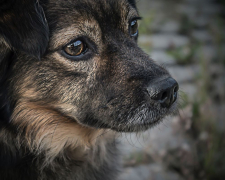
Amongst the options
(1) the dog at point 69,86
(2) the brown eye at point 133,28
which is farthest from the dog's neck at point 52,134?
(2) the brown eye at point 133,28

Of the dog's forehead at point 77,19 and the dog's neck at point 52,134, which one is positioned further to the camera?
the dog's neck at point 52,134

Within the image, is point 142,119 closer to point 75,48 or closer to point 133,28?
point 75,48

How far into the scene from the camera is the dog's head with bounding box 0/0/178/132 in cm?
242

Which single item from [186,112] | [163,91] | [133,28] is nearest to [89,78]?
[163,91]

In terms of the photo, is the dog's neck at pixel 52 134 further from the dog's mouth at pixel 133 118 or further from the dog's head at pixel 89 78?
the dog's mouth at pixel 133 118

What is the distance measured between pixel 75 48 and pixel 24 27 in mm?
481

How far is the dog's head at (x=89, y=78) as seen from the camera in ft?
7.94

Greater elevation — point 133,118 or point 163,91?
point 163,91

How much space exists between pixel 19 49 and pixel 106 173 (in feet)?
5.48

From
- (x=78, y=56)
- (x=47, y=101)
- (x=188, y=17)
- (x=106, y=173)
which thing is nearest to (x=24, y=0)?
(x=78, y=56)

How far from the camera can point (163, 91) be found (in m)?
2.36

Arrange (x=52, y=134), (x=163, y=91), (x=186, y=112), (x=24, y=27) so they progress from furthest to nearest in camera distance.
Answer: (x=186, y=112), (x=52, y=134), (x=163, y=91), (x=24, y=27)

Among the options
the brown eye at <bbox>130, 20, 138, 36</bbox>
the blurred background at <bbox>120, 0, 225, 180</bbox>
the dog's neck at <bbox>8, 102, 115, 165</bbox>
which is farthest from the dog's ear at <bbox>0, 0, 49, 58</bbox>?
the blurred background at <bbox>120, 0, 225, 180</bbox>

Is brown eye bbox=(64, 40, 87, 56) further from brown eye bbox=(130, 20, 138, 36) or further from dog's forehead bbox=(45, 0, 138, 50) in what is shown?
brown eye bbox=(130, 20, 138, 36)
